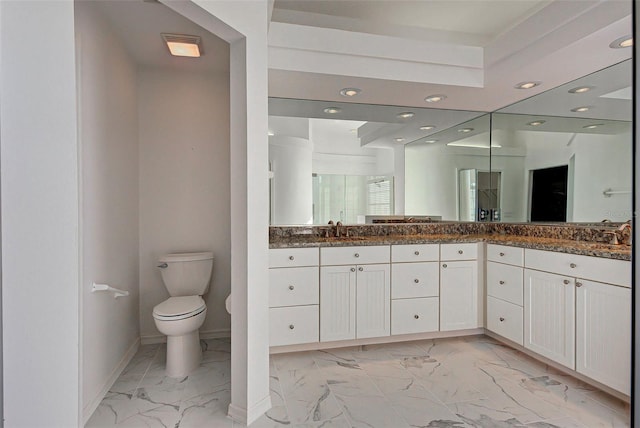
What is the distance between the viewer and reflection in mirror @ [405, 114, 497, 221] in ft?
11.3

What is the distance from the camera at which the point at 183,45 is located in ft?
7.82

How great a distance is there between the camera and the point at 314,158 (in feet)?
10.1

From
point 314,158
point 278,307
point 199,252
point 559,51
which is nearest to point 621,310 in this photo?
point 559,51

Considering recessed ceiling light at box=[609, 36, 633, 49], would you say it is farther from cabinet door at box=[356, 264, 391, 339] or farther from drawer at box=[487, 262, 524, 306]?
cabinet door at box=[356, 264, 391, 339]

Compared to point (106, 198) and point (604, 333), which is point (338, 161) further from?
point (604, 333)

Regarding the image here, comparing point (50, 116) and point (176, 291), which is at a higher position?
point (50, 116)

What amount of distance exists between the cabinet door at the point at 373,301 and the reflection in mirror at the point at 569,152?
1592 millimetres

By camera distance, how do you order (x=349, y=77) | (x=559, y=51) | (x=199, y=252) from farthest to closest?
(x=199, y=252), (x=349, y=77), (x=559, y=51)

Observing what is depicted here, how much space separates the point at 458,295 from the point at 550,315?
0.70 m

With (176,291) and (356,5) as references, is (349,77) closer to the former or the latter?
(356,5)

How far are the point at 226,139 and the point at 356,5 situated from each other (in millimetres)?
1485

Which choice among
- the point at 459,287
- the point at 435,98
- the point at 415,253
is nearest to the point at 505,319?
the point at 459,287

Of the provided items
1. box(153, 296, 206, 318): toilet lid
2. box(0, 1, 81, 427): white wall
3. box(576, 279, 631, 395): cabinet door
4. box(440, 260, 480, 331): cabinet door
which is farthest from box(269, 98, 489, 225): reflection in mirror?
box(0, 1, 81, 427): white wall

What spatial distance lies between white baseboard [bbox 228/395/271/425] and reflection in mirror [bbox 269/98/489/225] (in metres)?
1.49
